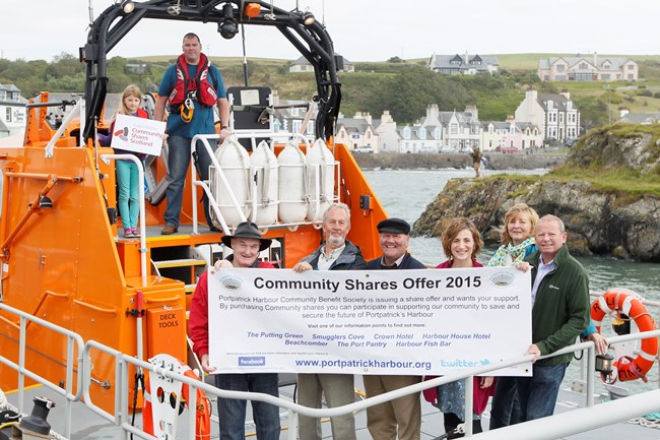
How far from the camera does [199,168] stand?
7648 mm

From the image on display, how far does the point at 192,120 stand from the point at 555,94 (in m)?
168

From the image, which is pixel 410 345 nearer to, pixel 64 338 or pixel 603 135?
pixel 64 338

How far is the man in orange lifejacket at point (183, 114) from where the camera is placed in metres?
7.56

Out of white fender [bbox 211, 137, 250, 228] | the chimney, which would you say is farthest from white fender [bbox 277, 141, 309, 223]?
the chimney

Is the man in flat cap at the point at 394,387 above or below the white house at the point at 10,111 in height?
below

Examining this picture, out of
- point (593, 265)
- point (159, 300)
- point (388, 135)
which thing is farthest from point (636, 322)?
point (388, 135)

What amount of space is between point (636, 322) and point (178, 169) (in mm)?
4019

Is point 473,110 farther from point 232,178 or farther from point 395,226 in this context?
point 395,226

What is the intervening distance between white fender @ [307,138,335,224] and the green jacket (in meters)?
2.82

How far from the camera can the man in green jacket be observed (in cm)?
503

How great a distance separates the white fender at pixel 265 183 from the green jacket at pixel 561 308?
2826 mm

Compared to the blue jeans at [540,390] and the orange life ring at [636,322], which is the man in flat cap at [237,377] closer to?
the blue jeans at [540,390]

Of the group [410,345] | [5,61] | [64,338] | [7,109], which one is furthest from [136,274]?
[7,109]

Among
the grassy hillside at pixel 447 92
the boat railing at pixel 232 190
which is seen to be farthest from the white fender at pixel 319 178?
the grassy hillside at pixel 447 92
